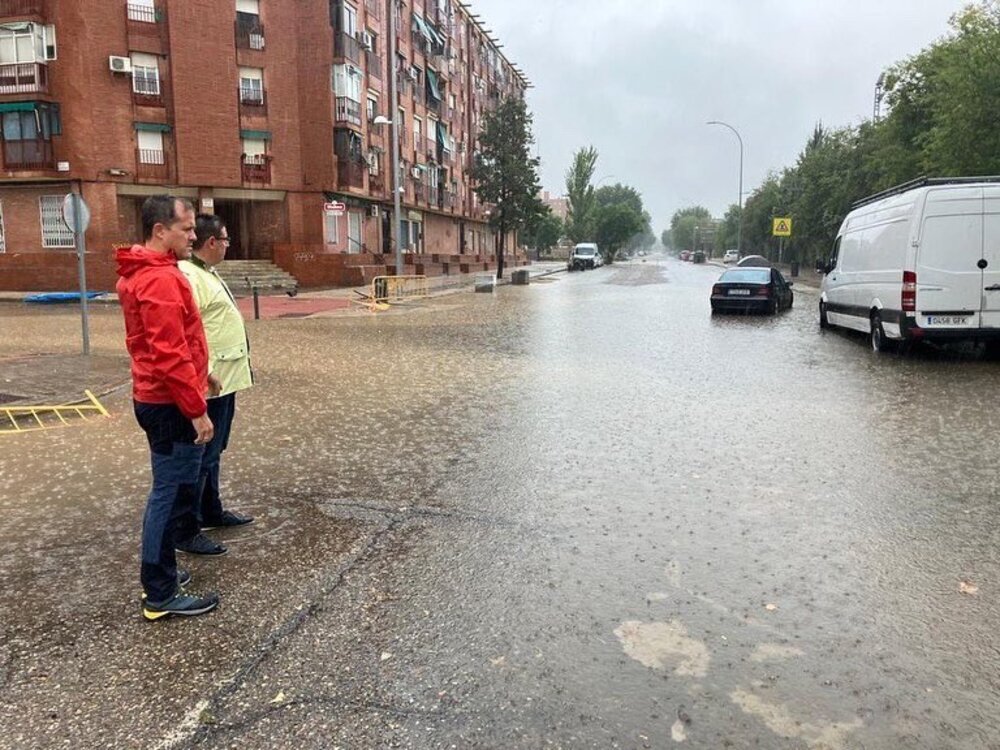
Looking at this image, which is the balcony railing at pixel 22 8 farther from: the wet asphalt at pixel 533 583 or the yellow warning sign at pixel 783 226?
the yellow warning sign at pixel 783 226

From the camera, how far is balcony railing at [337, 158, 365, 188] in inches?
1423

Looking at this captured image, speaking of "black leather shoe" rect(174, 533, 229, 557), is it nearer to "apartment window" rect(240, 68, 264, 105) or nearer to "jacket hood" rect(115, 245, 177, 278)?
"jacket hood" rect(115, 245, 177, 278)

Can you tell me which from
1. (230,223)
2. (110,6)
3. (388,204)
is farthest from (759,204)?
(110,6)

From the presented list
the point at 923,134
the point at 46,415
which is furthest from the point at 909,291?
the point at 923,134

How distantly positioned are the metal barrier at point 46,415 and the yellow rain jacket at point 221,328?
425cm

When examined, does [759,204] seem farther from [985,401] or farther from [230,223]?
[985,401]

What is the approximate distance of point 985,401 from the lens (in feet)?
28.3

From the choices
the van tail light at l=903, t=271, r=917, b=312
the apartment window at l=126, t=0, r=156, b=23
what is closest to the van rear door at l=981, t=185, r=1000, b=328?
the van tail light at l=903, t=271, r=917, b=312

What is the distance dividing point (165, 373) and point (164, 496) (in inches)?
23.8

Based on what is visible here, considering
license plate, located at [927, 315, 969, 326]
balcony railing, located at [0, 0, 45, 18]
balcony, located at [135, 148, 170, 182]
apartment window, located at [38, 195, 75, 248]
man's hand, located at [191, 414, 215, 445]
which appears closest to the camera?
man's hand, located at [191, 414, 215, 445]

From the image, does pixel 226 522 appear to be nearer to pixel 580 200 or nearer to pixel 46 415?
pixel 46 415

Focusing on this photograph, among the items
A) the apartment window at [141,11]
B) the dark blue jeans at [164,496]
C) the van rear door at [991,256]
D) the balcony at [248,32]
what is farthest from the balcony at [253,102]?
the dark blue jeans at [164,496]

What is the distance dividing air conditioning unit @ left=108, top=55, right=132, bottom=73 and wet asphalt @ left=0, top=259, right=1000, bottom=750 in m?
28.0

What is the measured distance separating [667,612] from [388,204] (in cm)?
4043
